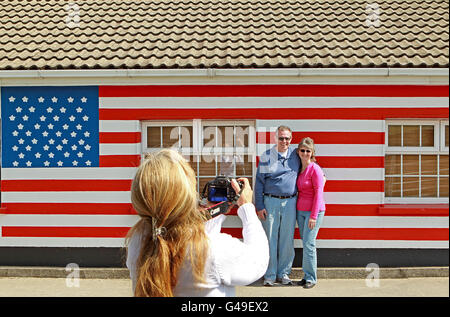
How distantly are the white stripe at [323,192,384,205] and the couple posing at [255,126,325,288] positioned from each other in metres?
0.55

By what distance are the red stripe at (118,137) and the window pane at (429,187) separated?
397 cm

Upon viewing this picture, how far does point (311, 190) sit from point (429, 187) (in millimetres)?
1935

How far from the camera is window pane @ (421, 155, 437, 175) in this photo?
6.36 m

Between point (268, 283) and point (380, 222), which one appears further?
point (380, 222)

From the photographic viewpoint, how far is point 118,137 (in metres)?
6.29

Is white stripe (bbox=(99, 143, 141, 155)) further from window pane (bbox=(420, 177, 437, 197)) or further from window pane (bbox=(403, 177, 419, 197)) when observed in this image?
window pane (bbox=(420, 177, 437, 197))

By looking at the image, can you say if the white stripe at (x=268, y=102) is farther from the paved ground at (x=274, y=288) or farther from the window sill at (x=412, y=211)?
the paved ground at (x=274, y=288)

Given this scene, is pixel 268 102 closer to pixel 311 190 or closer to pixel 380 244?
pixel 311 190

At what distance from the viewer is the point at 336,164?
6203 mm

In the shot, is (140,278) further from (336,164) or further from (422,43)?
(422,43)

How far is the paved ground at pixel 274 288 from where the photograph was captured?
5398 millimetres

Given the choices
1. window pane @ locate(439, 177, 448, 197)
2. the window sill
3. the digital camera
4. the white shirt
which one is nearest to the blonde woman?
the white shirt

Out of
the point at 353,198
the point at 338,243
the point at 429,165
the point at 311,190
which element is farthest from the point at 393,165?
the point at 311,190
